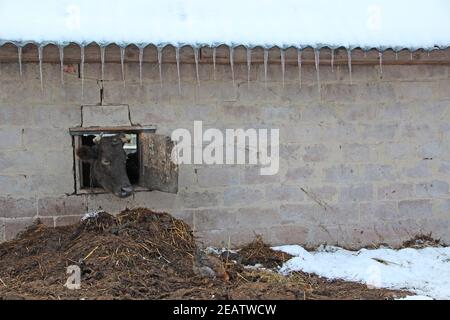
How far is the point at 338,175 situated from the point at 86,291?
365cm

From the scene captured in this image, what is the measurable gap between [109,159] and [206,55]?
155 centimetres

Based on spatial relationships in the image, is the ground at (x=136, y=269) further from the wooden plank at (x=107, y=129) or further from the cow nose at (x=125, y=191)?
the wooden plank at (x=107, y=129)

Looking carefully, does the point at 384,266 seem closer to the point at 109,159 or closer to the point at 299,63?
the point at 299,63

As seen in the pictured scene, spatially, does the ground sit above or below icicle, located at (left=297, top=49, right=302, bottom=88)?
below

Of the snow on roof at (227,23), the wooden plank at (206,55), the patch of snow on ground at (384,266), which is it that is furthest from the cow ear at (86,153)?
the patch of snow on ground at (384,266)

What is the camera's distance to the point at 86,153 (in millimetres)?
6957

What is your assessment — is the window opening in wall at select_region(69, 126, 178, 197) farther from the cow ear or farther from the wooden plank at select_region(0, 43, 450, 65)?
the wooden plank at select_region(0, 43, 450, 65)

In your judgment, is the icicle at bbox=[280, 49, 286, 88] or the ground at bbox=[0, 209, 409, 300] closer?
the ground at bbox=[0, 209, 409, 300]

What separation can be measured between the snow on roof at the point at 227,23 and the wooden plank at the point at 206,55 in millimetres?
91

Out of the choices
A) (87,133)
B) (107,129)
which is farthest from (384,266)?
(87,133)

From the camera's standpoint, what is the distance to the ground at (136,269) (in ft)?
17.6

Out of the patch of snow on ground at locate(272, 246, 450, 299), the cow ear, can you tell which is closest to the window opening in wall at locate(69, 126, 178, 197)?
the cow ear

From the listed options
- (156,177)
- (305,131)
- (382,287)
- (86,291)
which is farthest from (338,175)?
(86,291)

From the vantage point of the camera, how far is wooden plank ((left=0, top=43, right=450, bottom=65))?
21.4 feet
